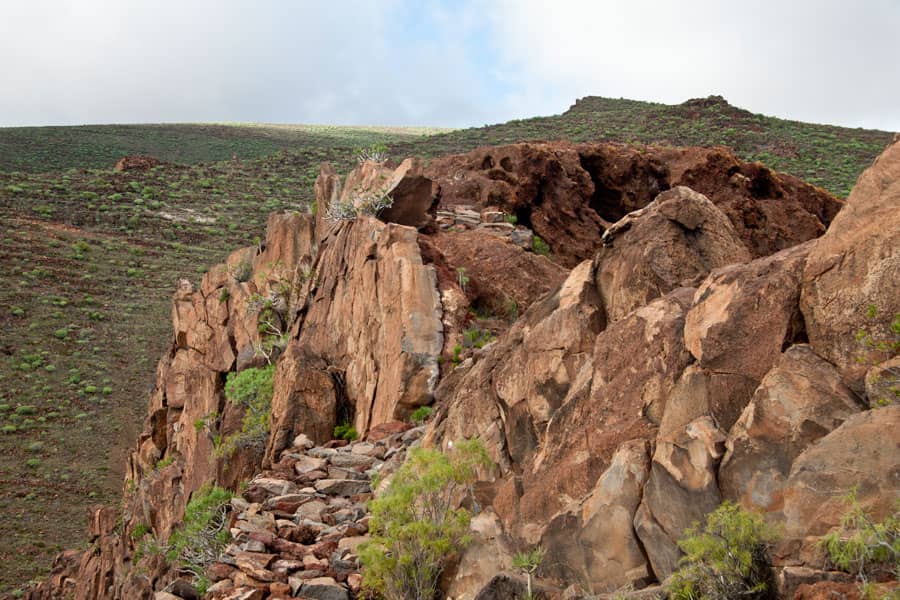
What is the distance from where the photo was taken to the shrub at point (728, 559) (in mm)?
5715

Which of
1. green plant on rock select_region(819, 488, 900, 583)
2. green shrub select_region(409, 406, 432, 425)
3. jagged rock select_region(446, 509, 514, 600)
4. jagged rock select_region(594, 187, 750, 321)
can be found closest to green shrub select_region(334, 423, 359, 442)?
green shrub select_region(409, 406, 432, 425)

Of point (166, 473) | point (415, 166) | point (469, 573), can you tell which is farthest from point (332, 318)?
point (469, 573)

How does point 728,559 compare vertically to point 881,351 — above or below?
below

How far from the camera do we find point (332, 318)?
1634cm

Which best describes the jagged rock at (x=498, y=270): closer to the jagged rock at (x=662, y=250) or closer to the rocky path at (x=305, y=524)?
the rocky path at (x=305, y=524)

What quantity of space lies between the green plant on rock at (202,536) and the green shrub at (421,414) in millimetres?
2922

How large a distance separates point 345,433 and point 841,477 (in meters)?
9.48

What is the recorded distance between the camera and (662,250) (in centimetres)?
926

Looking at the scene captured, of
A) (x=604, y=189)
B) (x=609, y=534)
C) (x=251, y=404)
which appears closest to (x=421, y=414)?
(x=251, y=404)

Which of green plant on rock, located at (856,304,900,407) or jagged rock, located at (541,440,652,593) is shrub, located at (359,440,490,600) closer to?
jagged rock, located at (541,440,652,593)

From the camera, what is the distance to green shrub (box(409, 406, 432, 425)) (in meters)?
13.2

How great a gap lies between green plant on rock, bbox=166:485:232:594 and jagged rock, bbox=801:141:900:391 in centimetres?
774

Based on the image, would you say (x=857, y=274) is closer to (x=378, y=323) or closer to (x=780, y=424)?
(x=780, y=424)

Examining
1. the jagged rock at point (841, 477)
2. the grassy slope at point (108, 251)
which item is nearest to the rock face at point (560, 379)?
the jagged rock at point (841, 477)
